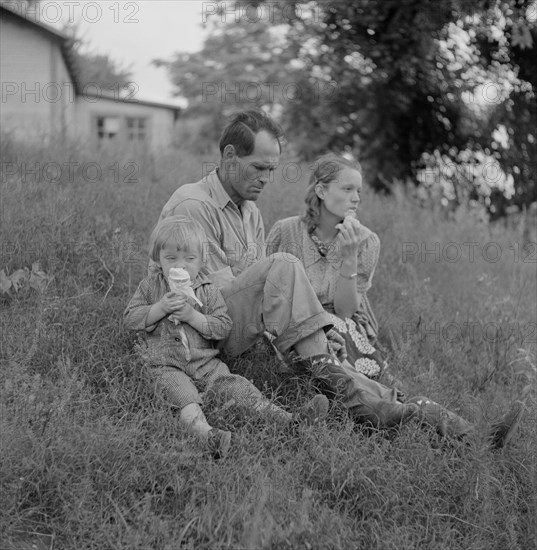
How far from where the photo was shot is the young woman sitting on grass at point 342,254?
4.96 m

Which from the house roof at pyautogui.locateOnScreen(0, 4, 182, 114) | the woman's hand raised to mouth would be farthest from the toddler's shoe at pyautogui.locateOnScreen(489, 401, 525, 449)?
the house roof at pyautogui.locateOnScreen(0, 4, 182, 114)

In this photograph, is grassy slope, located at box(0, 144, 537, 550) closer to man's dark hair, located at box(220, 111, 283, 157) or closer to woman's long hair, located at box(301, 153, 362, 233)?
woman's long hair, located at box(301, 153, 362, 233)

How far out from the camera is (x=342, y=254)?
4996 mm

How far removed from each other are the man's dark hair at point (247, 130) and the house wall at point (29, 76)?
433 centimetres

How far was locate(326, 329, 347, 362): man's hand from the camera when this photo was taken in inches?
190

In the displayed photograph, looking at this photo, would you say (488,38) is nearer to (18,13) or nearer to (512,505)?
(18,13)

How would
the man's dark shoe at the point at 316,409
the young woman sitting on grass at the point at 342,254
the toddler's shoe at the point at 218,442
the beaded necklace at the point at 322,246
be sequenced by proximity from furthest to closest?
1. the beaded necklace at the point at 322,246
2. the young woman sitting on grass at the point at 342,254
3. the man's dark shoe at the point at 316,409
4. the toddler's shoe at the point at 218,442

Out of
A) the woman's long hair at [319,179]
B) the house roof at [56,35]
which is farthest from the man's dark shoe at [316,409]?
A: the house roof at [56,35]

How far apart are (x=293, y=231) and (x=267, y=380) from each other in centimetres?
106

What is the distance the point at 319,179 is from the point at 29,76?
28.8ft

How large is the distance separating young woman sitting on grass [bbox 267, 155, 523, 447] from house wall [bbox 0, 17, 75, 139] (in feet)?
14.9

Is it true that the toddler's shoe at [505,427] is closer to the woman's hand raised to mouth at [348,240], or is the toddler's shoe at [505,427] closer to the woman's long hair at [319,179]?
the woman's hand raised to mouth at [348,240]

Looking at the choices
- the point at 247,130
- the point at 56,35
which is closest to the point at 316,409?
the point at 247,130

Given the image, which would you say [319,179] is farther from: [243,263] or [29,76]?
[29,76]
